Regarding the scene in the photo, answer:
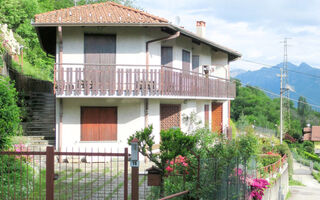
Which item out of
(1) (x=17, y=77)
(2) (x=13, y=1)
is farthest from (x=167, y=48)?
(2) (x=13, y=1)

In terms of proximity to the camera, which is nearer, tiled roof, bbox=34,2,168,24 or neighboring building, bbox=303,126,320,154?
tiled roof, bbox=34,2,168,24

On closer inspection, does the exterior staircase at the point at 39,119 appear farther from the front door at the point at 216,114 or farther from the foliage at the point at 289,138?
the foliage at the point at 289,138

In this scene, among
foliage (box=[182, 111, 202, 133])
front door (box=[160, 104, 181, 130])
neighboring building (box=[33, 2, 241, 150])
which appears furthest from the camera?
foliage (box=[182, 111, 202, 133])

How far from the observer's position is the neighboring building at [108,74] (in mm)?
14828

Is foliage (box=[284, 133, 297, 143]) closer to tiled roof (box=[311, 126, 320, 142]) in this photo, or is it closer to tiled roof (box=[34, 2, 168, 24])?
tiled roof (box=[311, 126, 320, 142])

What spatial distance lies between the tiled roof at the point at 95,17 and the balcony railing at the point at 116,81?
74.5 inches

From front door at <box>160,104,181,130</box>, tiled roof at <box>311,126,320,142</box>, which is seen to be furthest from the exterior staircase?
tiled roof at <box>311,126,320,142</box>

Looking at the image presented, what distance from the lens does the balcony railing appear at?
48.1 ft

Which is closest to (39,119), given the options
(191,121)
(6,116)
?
(191,121)

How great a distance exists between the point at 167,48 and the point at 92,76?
4.58 metres

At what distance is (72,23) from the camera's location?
1462 centimetres

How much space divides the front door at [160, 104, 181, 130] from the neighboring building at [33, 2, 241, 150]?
0.56 meters

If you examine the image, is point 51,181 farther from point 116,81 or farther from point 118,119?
point 118,119

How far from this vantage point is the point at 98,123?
15.9 metres
